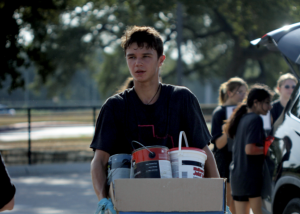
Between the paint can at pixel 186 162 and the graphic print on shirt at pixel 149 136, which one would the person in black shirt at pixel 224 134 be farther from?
the paint can at pixel 186 162

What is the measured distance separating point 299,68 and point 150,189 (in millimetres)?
→ 2532

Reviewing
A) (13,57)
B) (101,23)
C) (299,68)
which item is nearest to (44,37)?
(13,57)

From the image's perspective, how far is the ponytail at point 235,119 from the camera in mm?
4879

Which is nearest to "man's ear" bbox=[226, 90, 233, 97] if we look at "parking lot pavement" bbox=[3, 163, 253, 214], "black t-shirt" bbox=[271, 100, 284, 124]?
"black t-shirt" bbox=[271, 100, 284, 124]

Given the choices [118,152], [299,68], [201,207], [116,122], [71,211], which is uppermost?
[299,68]

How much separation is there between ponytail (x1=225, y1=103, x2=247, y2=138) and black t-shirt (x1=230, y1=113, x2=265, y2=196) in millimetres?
99

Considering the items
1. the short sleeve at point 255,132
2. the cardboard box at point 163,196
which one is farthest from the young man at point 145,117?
the short sleeve at point 255,132

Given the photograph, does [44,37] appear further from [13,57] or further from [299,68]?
[299,68]

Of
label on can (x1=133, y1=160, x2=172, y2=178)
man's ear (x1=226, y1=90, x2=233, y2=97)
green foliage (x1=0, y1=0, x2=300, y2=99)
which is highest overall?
green foliage (x1=0, y1=0, x2=300, y2=99)

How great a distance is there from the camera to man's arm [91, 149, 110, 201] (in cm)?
249

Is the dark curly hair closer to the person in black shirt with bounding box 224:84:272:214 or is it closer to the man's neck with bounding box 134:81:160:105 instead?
the man's neck with bounding box 134:81:160:105

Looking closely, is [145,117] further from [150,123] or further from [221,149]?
[221,149]

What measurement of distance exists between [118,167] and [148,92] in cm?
51

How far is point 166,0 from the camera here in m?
15.3
